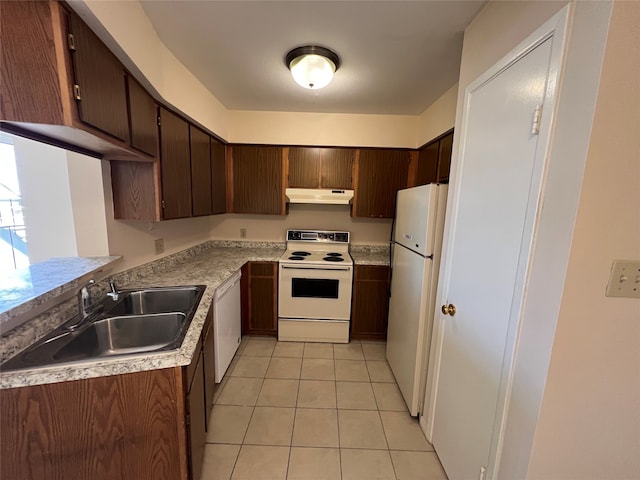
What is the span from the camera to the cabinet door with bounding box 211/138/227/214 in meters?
2.56

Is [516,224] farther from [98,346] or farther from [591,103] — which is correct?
[98,346]

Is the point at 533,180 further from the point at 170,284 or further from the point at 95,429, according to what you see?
the point at 170,284

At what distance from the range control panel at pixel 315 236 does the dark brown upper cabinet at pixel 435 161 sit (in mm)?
1053

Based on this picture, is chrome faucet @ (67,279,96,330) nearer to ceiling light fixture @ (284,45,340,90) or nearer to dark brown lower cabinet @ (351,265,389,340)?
ceiling light fixture @ (284,45,340,90)

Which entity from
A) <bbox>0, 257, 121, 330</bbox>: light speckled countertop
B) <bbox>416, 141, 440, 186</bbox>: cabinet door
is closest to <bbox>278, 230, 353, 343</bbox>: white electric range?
<bbox>416, 141, 440, 186</bbox>: cabinet door

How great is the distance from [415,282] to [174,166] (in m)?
1.98

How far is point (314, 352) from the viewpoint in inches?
105

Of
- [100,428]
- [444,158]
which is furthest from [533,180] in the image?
[100,428]

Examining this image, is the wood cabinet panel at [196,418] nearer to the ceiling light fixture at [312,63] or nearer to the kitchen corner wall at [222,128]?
the kitchen corner wall at [222,128]

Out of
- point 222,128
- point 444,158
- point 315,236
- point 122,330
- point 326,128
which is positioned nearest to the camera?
point 122,330

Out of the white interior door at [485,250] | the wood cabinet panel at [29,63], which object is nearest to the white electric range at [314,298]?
the white interior door at [485,250]

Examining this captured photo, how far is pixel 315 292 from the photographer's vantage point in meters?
2.75

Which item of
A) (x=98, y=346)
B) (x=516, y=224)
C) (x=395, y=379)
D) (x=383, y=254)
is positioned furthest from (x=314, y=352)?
(x=516, y=224)

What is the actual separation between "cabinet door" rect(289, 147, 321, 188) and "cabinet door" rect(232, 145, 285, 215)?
0.45 feet
